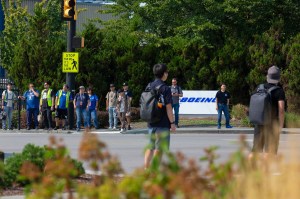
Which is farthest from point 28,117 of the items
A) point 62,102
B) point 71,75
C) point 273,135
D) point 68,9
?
point 273,135

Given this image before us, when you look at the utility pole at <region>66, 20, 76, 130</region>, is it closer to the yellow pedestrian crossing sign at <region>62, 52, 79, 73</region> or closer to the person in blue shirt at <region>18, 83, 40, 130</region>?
the yellow pedestrian crossing sign at <region>62, 52, 79, 73</region>

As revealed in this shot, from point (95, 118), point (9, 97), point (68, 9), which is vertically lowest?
point (95, 118)

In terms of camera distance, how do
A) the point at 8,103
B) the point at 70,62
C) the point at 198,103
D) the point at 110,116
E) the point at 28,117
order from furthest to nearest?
the point at 198,103, the point at 110,116, the point at 28,117, the point at 8,103, the point at 70,62

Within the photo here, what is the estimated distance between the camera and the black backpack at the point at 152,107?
12.4 meters

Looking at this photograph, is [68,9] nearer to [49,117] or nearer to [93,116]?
[49,117]

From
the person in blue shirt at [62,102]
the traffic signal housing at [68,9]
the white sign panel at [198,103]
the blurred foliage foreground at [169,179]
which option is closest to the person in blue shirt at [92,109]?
the person in blue shirt at [62,102]

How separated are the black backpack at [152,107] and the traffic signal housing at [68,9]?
52.7ft

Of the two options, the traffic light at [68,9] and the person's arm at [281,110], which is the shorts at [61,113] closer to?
the traffic light at [68,9]

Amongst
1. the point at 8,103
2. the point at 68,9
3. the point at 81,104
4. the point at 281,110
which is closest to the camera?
A: the point at 281,110

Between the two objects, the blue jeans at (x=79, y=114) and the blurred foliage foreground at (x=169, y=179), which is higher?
the blurred foliage foreground at (x=169, y=179)

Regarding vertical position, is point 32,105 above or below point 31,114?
above

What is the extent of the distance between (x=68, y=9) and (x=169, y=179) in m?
23.4

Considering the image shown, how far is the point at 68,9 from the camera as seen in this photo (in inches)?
1113

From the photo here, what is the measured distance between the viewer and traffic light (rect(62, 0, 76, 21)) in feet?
92.5
